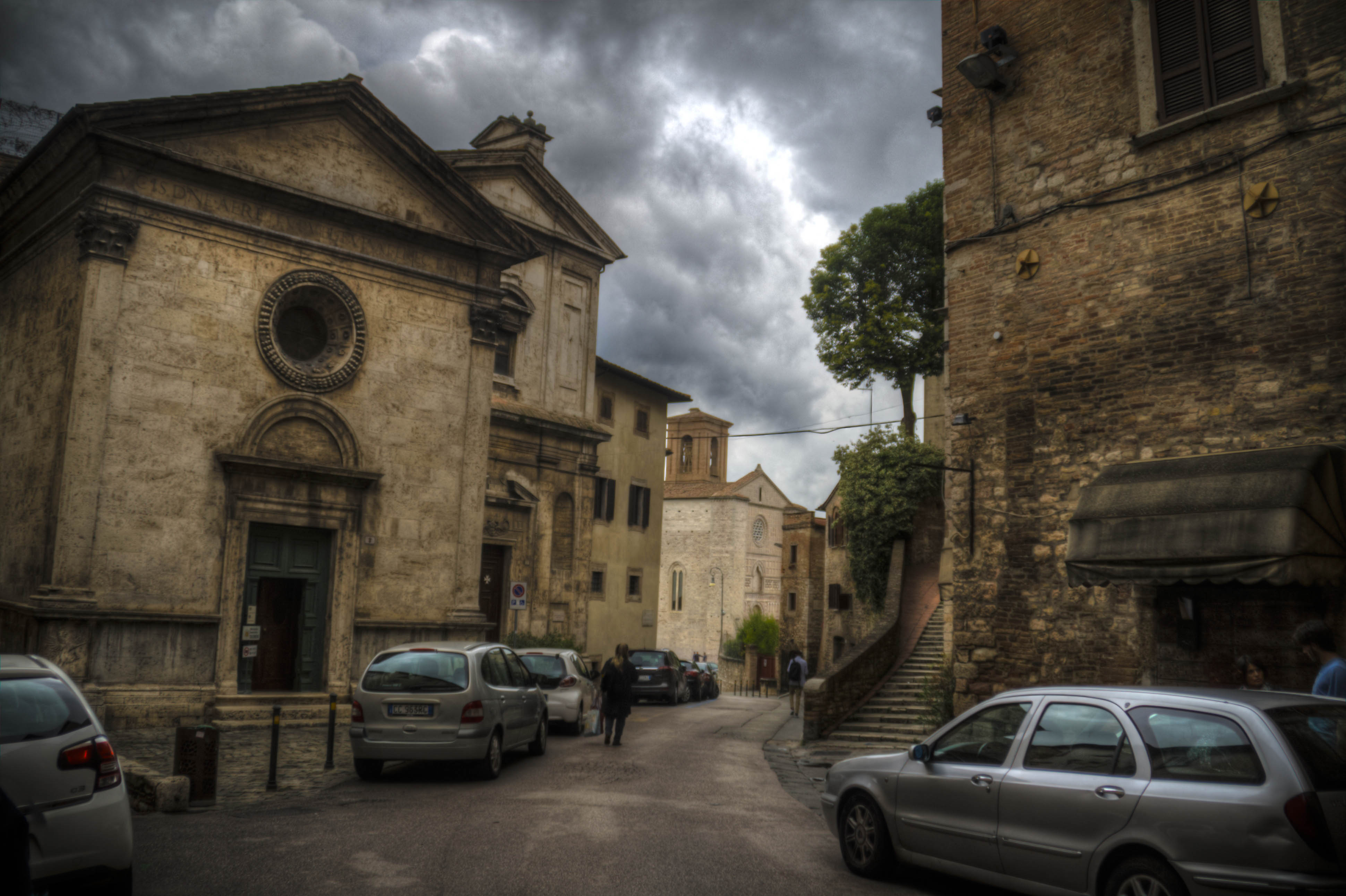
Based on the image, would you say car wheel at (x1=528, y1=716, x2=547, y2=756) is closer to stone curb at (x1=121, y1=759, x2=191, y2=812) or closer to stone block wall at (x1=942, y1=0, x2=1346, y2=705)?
stone curb at (x1=121, y1=759, x2=191, y2=812)

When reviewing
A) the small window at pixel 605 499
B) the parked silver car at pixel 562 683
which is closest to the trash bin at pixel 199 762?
the parked silver car at pixel 562 683

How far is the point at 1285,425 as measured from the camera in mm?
9656

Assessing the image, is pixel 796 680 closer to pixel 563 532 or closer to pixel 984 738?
pixel 563 532

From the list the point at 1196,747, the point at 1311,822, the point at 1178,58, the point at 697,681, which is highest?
the point at 1178,58

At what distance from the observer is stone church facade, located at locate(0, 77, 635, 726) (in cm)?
1532

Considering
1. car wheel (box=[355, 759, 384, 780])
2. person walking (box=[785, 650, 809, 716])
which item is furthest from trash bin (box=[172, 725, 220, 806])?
person walking (box=[785, 650, 809, 716])

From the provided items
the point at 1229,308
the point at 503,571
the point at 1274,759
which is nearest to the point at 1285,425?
the point at 1229,308

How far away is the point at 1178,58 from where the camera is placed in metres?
11.0

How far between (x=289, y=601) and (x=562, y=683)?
5.51 meters

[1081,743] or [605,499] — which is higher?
[605,499]

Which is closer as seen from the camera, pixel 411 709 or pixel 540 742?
pixel 411 709

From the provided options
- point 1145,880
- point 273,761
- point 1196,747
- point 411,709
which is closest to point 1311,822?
point 1196,747

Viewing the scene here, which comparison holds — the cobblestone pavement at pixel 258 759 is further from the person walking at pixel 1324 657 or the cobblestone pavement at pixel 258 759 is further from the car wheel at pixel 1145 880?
the person walking at pixel 1324 657

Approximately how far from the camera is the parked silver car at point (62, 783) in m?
4.73
